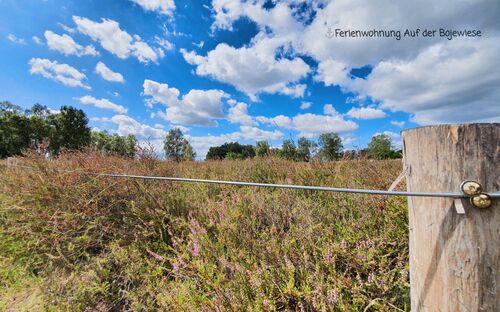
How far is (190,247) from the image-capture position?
8.25 ft

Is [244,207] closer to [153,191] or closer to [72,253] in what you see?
[153,191]

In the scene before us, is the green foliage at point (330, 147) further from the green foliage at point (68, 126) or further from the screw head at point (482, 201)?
the green foliage at point (68, 126)

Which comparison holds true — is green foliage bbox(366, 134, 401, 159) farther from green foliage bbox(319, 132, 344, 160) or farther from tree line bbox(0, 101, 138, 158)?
tree line bbox(0, 101, 138, 158)

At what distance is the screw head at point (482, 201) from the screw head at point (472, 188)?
14mm

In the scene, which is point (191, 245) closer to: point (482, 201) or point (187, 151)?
point (482, 201)

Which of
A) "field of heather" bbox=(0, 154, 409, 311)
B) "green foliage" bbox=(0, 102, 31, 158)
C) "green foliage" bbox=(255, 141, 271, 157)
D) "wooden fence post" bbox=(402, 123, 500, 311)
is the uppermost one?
"green foliage" bbox=(0, 102, 31, 158)

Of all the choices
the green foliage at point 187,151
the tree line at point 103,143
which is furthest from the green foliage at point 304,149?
the green foliage at point 187,151

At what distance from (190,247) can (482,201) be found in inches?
92.5

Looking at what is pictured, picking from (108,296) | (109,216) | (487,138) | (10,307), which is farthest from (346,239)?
(10,307)

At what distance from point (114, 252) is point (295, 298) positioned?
81.5 inches

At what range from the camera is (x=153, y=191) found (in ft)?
10.9

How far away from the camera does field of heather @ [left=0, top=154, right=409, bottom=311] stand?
1.81 m

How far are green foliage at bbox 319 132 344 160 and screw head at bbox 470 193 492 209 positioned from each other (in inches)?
171

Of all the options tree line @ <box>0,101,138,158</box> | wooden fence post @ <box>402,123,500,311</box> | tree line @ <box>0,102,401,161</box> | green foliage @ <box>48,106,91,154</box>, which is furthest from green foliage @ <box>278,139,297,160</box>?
green foliage @ <box>48,106,91,154</box>
